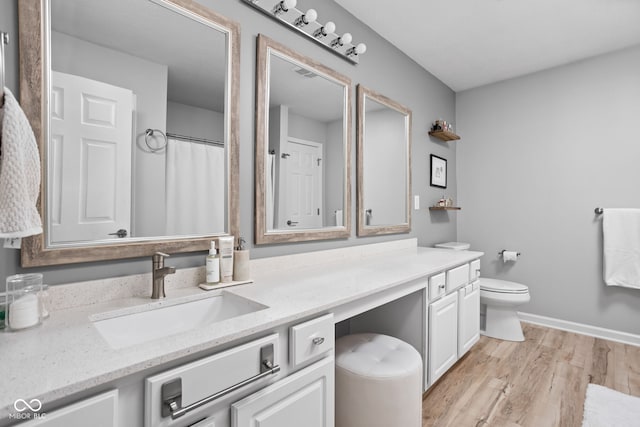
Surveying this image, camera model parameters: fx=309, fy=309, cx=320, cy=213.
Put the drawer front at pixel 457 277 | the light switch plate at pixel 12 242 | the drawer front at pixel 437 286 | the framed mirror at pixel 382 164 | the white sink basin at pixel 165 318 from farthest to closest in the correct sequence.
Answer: the framed mirror at pixel 382 164
the drawer front at pixel 457 277
the drawer front at pixel 437 286
the white sink basin at pixel 165 318
the light switch plate at pixel 12 242

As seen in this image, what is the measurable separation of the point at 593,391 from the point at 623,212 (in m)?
1.54

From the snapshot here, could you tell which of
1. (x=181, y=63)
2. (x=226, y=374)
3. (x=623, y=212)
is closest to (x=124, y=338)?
(x=226, y=374)

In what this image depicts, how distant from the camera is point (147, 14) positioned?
1217mm

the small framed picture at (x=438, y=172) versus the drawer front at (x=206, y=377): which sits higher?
the small framed picture at (x=438, y=172)

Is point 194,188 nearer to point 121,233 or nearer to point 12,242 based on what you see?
point 121,233

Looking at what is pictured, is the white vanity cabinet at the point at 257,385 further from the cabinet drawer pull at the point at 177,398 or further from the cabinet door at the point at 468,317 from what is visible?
the cabinet door at the point at 468,317

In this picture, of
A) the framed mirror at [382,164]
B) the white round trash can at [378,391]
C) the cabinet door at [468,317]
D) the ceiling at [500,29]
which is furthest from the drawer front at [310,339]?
the ceiling at [500,29]

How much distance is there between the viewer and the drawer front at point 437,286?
179cm

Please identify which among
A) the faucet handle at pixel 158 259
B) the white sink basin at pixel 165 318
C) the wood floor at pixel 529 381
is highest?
the faucet handle at pixel 158 259

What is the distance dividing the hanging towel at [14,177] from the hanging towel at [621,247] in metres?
3.72

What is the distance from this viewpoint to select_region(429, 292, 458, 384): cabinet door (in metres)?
1.81

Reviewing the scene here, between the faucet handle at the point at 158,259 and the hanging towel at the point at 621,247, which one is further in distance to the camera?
the hanging towel at the point at 621,247

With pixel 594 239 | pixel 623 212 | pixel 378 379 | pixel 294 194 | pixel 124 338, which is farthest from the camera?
pixel 594 239

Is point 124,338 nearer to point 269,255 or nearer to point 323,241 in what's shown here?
point 269,255
